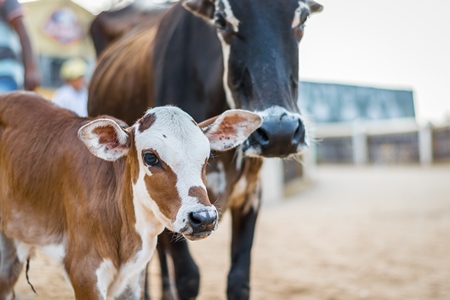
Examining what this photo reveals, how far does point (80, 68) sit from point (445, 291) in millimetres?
5360

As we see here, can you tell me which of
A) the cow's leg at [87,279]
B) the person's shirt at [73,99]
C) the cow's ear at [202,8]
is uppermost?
the cow's ear at [202,8]

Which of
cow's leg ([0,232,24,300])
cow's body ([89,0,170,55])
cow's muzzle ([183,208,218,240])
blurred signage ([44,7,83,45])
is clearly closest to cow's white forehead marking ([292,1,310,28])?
cow's muzzle ([183,208,218,240])

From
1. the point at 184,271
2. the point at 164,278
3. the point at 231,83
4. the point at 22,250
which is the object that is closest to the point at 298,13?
the point at 231,83

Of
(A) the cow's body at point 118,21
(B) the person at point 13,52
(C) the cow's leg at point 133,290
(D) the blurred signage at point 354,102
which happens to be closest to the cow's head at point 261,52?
(C) the cow's leg at point 133,290

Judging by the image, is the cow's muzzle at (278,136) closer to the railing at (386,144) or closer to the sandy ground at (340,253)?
the sandy ground at (340,253)

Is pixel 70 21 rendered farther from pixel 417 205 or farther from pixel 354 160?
pixel 417 205

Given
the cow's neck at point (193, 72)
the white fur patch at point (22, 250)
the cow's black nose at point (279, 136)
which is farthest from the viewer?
the cow's neck at point (193, 72)

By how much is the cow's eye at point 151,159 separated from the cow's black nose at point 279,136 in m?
0.64

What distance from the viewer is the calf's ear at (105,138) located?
2500 mm

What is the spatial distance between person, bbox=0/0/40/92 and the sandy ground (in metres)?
1.55

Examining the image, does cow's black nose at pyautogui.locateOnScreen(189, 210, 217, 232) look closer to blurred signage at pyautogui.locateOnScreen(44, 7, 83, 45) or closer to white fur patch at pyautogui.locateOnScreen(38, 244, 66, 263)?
white fur patch at pyautogui.locateOnScreen(38, 244, 66, 263)

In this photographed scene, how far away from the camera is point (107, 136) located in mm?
2582

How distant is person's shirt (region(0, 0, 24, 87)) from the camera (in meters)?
4.19

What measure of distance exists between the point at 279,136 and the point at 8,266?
5.73 ft
